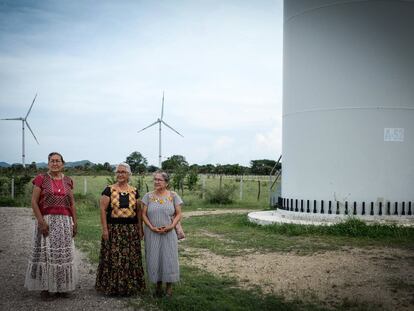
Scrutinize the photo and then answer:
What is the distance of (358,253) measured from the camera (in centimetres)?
945

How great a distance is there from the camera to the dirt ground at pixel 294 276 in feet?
20.6

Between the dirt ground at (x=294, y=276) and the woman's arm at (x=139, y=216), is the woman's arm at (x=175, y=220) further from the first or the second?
the dirt ground at (x=294, y=276)

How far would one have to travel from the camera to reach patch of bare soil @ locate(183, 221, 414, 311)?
256 inches

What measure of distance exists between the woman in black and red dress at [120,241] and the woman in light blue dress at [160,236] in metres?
0.20

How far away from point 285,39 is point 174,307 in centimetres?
1043

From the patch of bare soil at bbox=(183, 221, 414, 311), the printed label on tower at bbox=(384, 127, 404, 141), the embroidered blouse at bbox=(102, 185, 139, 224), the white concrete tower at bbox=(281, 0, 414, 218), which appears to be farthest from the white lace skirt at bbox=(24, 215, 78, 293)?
the printed label on tower at bbox=(384, 127, 404, 141)

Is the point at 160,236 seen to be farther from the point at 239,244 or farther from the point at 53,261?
the point at 239,244

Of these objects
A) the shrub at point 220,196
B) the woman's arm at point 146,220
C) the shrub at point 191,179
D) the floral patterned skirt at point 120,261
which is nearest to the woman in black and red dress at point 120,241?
the floral patterned skirt at point 120,261

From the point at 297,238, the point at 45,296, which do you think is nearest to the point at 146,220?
the point at 45,296

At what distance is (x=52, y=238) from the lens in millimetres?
6410

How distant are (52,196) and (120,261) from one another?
1.25 m

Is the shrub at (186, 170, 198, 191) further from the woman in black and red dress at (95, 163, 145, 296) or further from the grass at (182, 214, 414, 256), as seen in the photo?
the woman in black and red dress at (95, 163, 145, 296)

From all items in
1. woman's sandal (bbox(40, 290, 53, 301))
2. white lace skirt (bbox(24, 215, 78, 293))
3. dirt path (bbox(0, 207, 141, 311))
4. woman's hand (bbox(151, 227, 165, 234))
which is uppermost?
woman's hand (bbox(151, 227, 165, 234))

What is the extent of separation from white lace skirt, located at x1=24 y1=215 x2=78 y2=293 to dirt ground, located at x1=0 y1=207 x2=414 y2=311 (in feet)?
0.68
